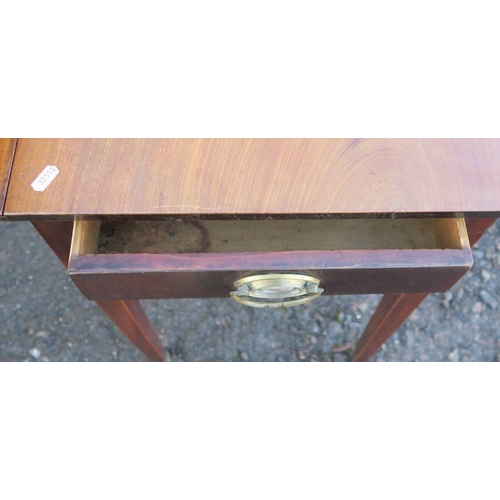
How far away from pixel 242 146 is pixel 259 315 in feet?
1.72

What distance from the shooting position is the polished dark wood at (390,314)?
21.7 inches

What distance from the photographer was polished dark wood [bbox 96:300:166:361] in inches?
25.7

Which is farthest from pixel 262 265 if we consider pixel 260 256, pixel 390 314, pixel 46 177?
pixel 390 314

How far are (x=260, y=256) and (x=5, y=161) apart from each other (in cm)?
22

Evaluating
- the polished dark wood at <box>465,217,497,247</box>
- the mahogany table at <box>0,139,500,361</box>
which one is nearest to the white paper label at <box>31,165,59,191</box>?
the mahogany table at <box>0,139,500,361</box>

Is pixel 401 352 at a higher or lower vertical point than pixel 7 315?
lower

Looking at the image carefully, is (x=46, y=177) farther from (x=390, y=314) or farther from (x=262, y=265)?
(x=390, y=314)

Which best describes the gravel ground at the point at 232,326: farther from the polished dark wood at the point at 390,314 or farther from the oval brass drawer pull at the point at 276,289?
the oval brass drawer pull at the point at 276,289

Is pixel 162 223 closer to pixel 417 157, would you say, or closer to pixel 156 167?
pixel 156 167

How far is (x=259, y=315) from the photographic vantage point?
0.94 meters

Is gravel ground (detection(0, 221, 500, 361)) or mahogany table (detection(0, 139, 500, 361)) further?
gravel ground (detection(0, 221, 500, 361))

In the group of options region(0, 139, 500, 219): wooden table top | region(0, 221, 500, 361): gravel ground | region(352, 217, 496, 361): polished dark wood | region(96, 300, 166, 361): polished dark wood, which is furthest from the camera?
region(0, 221, 500, 361): gravel ground

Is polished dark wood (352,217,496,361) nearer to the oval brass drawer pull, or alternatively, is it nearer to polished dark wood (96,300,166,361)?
the oval brass drawer pull

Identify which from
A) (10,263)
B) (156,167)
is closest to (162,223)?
(156,167)
